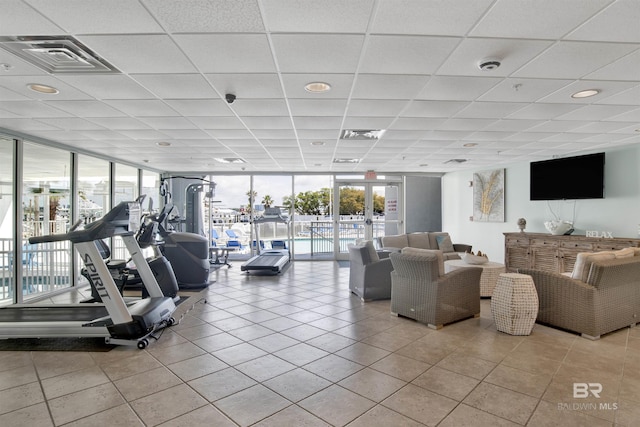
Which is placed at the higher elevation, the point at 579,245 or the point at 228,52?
the point at 228,52

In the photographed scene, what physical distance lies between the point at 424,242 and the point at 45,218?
7.10 meters

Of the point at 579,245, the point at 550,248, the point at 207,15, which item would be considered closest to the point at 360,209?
the point at 550,248

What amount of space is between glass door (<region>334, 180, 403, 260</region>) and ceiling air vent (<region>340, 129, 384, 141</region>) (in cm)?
415

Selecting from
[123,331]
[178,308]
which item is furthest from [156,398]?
[178,308]

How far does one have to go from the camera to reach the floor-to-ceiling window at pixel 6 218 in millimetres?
4746

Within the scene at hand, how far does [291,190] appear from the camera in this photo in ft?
30.5

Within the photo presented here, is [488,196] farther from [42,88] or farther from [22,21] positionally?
[22,21]

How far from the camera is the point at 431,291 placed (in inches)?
145

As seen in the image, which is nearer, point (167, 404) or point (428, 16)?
point (428, 16)

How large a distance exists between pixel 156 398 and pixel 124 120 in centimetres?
331

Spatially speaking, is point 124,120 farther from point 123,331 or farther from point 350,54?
point 350,54

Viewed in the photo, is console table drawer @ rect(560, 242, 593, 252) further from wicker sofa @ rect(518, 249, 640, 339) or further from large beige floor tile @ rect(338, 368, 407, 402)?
large beige floor tile @ rect(338, 368, 407, 402)

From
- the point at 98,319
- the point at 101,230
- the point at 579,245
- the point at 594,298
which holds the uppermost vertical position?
the point at 101,230

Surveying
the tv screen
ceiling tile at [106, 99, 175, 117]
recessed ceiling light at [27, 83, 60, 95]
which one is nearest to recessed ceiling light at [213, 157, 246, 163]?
ceiling tile at [106, 99, 175, 117]
